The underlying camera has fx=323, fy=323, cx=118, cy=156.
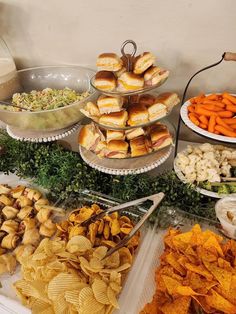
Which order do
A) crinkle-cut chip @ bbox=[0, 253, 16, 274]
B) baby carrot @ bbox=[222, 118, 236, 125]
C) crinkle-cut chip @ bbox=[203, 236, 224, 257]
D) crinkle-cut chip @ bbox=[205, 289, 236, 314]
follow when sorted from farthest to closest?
baby carrot @ bbox=[222, 118, 236, 125]
crinkle-cut chip @ bbox=[0, 253, 16, 274]
crinkle-cut chip @ bbox=[203, 236, 224, 257]
crinkle-cut chip @ bbox=[205, 289, 236, 314]

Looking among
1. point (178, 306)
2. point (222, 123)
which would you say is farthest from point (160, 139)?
point (178, 306)

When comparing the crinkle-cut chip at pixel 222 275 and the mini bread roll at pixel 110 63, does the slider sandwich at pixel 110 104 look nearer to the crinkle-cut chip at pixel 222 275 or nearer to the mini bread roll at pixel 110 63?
the mini bread roll at pixel 110 63

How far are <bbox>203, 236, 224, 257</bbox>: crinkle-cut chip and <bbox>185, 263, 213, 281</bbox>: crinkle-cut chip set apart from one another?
0.06m

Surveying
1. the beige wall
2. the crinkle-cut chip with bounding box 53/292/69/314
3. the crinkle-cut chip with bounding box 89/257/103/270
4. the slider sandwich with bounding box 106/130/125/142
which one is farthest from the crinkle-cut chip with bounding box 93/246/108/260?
the beige wall

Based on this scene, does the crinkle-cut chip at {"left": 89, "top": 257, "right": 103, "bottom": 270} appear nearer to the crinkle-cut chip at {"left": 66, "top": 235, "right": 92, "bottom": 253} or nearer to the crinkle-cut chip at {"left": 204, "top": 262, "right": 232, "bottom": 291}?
the crinkle-cut chip at {"left": 66, "top": 235, "right": 92, "bottom": 253}

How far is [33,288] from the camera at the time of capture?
74 centimetres

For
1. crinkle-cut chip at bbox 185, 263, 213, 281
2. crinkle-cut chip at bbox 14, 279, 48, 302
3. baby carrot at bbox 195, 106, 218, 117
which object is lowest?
crinkle-cut chip at bbox 14, 279, 48, 302

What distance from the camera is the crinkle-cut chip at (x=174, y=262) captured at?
2.41 ft

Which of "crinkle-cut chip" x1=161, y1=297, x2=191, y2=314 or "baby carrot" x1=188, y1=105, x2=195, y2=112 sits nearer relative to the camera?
"crinkle-cut chip" x1=161, y1=297, x2=191, y2=314

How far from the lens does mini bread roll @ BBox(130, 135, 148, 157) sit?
1.02 metres

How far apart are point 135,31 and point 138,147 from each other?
499 mm

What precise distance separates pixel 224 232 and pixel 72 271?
0.41m

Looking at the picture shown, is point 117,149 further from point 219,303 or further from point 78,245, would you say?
point 219,303

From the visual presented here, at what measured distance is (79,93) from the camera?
4.42ft
